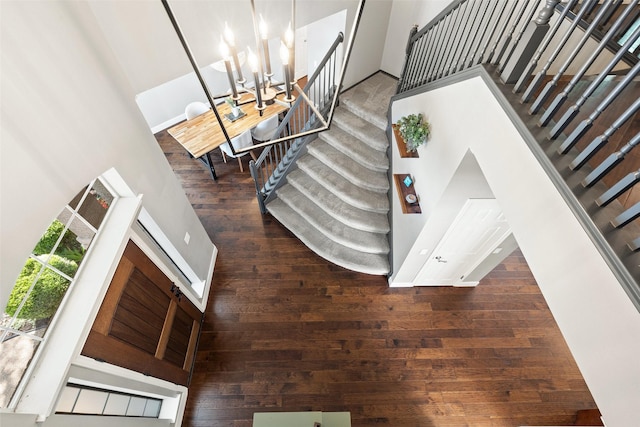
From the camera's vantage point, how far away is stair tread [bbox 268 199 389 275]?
13.5 feet

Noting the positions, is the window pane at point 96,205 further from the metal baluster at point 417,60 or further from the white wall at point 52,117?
the metal baluster at point 417,60

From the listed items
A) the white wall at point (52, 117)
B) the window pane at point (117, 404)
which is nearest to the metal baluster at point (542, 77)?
the white wall at point (52, 117)

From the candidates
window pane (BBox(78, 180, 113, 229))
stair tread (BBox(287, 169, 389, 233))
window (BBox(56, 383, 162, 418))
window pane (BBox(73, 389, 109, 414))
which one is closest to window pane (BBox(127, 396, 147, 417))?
window (BBox(56, 383, 162, 418))

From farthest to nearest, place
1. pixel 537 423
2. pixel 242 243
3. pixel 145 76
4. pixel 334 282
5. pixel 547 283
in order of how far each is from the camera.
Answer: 1. pixel 242 243
2. pixel 334 282
3. pixel 537 423
4. pixel 145 76
5. pixel 547 283

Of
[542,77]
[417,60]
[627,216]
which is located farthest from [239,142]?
[627,216]

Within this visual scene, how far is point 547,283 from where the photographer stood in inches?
58.6

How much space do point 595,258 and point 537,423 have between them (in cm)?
313

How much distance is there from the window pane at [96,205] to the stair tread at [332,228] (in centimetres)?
258

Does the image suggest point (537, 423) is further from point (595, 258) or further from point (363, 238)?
point (595, 258)

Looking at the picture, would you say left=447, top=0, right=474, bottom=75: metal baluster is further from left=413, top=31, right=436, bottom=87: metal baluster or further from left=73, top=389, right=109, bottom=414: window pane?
left=73, top=389, right=109, bottom=414: window pane

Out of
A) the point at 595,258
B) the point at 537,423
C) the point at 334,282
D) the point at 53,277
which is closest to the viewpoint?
the point at 595,258

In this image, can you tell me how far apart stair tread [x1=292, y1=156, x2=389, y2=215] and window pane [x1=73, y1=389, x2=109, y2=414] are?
3.22m

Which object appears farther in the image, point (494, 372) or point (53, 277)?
point (494, 372)

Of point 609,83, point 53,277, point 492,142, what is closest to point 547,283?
point 492,142
